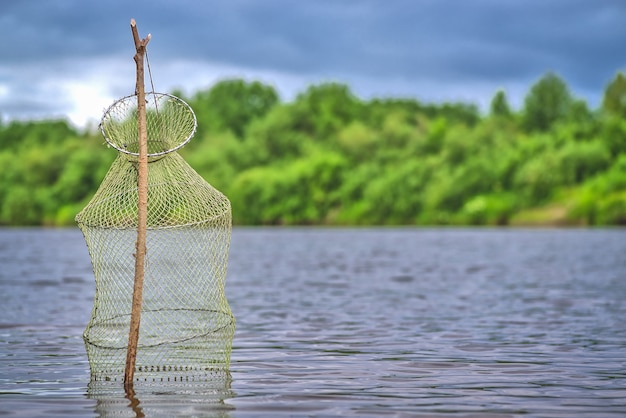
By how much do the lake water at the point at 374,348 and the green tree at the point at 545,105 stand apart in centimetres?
13237

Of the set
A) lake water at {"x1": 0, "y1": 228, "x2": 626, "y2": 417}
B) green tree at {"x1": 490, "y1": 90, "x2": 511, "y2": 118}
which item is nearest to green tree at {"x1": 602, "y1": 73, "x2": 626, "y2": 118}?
green tree at {"x1": 490, "y1": 90, "x2": 511, "y2": 118}

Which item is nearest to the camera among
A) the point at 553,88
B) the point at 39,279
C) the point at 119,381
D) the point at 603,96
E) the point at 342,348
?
the point at 119,381

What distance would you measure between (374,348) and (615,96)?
5613 inches

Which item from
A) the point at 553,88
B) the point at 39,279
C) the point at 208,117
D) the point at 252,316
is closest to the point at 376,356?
the point at 252,316

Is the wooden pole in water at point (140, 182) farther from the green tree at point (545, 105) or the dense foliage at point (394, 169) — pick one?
the green tree at point (545, 105)

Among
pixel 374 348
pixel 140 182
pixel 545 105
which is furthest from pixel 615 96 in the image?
pixel 140 182

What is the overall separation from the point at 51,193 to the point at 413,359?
429ft

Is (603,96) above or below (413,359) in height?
above

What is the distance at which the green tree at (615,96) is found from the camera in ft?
498

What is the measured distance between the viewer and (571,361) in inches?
695

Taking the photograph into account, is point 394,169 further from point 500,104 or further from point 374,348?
point 374,348

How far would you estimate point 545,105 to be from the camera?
17075 centimetres

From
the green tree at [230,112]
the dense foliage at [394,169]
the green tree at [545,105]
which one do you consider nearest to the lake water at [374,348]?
the dense foliage at [394,169]

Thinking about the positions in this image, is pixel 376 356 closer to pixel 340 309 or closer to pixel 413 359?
pixel 413 359
